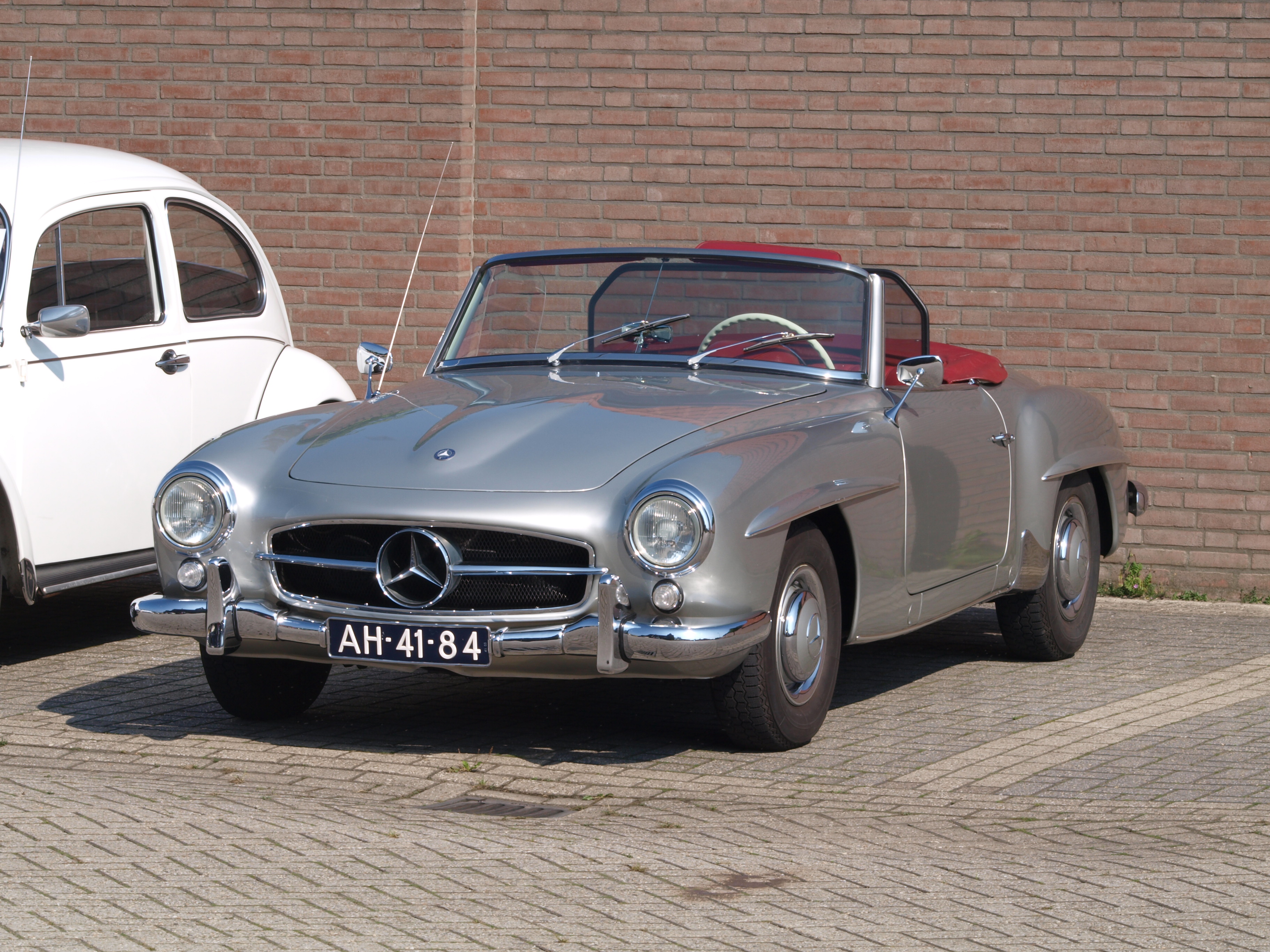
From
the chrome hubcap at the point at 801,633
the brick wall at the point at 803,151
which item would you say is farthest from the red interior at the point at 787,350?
the brick wall at the point at 803,151

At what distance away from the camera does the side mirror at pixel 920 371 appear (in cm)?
630

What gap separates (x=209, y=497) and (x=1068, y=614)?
3.72 m

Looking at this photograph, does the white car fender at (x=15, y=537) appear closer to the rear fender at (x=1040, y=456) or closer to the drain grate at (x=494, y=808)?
the drain grate at (x=494, y=808)

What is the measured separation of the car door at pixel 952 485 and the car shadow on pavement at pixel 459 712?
2.12ft

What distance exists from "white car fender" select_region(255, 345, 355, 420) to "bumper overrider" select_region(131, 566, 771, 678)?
278 cm

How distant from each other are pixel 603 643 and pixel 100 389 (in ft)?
9.71

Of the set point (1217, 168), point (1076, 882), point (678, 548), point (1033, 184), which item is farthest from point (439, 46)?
point (1076, 882)

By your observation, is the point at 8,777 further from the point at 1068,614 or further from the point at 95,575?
the point at 1068,614

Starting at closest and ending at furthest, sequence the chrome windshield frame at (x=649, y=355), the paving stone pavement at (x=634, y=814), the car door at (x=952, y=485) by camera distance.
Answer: the paving stone pavement at (x=634, y=814) → the car door at (x=952, y=485) → the chrome windshield frame at (x=649, y=355)

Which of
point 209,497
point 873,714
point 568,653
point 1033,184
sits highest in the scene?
point 1033,184

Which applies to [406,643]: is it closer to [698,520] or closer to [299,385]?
[698,520]

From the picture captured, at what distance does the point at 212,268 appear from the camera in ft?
26.3

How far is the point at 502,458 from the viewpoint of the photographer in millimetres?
5395

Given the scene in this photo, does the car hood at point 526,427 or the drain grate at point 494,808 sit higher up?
the car hood at point 526,427
